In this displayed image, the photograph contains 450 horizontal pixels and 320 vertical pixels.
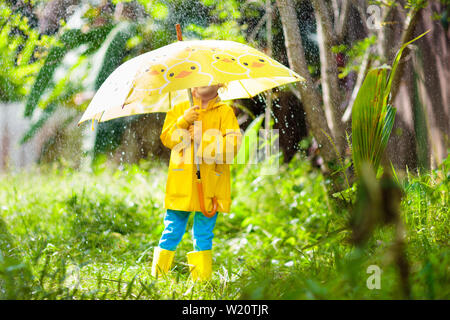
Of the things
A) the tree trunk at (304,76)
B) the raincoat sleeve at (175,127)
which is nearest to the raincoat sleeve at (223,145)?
the raincoat sleeve at (175,127)

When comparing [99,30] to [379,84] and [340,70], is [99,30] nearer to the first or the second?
[340,70]

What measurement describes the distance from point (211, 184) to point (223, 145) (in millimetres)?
215

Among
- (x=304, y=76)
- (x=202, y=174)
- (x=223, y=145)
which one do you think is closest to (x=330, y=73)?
(x=304, y=76)

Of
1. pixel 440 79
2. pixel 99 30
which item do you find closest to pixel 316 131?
pixel 440 79

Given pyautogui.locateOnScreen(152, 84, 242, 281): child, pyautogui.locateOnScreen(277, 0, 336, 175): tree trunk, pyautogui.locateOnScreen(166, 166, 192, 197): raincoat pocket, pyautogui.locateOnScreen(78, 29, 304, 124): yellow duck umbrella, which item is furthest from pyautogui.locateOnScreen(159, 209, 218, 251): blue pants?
pyautogui.locateOnScreen(277, 0, 336, 175): tree trunk

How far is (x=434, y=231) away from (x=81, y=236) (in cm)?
251

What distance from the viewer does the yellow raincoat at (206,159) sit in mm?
2506

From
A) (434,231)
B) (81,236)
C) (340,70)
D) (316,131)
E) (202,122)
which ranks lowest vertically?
(434,231)

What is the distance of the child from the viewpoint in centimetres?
251

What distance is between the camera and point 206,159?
252 centimetres

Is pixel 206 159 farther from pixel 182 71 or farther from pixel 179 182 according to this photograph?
pixel 182 71

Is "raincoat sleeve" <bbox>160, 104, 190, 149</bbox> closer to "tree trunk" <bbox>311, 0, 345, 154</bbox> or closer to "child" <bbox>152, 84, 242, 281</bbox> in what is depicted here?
"child" <bbox>152, 84, 242, 281</bbox>

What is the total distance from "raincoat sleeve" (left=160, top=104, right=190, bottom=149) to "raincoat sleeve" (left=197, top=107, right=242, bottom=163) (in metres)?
0.11

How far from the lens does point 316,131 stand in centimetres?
363
